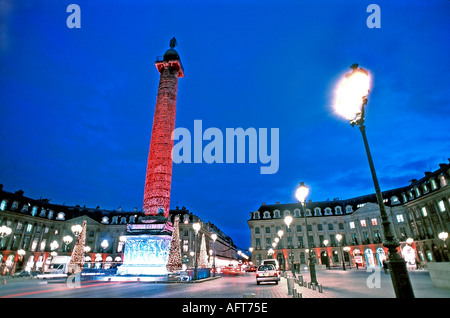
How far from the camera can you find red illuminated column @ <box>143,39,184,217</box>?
89.6 ft

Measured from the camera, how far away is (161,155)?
93.3 feet

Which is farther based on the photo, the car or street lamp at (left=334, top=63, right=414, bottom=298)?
the car

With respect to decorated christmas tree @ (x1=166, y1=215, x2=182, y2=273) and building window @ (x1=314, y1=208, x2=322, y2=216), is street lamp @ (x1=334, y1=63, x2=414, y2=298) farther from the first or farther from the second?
building window @ (x1=314, y1=208, x2=322, y2=216)

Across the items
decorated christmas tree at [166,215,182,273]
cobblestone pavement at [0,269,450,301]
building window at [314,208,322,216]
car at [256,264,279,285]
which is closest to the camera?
cobblestone pavement at [0,269,450,301]

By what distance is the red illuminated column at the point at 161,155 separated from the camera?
27.3 meters

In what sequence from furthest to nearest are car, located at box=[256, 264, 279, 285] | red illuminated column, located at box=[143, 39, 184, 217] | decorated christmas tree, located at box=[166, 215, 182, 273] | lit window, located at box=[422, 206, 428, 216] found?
lit window, located at box=[422, 206, 428, 216] < red illuminated column, located at box=[143, 39, 184, 217] < decorated christmas tree, located at box=[166, 215, 182, 273] < car, located at box=[256, 264, 279, 285]

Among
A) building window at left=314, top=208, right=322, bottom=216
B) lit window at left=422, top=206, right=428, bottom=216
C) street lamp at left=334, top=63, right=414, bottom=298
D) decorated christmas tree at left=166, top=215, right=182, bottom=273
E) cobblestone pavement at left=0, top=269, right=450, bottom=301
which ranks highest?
building window at left=314, top=208, right=322, bottom=216

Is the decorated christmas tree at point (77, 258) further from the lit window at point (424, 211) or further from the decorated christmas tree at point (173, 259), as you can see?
the lit window at point (424, 211)

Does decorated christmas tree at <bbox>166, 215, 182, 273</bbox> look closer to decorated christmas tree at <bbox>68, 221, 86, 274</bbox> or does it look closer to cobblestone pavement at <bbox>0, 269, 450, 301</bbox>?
cobblestone pavement at <bbox>0, 269, 450, 301</bbox>

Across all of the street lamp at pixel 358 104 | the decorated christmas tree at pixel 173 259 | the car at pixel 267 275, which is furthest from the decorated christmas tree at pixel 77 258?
the street lamp at pixel 358 104

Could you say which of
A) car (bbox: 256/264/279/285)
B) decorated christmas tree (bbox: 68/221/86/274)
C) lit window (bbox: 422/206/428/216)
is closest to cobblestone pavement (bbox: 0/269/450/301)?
car (bbox: 256/264/279/285)

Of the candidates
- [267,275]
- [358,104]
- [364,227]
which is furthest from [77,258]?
[364,227]

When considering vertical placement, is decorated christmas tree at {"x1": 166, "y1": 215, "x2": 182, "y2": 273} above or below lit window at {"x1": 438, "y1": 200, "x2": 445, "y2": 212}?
below

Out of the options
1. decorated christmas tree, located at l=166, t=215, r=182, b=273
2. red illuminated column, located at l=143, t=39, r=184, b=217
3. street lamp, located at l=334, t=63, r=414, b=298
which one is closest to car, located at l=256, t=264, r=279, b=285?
decorated christmas tree, located at l=166, t=215, r=182, b=273
